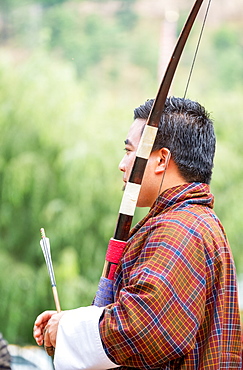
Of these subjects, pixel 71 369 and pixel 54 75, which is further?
pixel 54 75

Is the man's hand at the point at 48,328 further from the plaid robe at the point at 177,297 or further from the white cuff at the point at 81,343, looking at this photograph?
the plaid robe at the point at 177,297

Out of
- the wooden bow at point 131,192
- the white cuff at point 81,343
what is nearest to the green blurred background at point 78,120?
the wooden bow at point 131,192

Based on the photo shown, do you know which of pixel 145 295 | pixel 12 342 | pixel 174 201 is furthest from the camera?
pixel 12 342

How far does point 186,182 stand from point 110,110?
12.5ft

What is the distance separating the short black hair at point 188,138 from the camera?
60.1 inches

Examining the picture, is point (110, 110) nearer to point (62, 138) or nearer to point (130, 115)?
point (130, 115)

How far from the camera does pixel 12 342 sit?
5.00m

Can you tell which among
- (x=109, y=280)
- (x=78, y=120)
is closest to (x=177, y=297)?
(x=109, y=280)

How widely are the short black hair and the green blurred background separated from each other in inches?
123

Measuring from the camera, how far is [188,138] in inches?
60.1

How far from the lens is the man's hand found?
1481 mm

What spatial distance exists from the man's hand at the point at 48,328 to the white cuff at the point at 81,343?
0.10 ft

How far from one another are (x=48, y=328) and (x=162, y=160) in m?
0.52

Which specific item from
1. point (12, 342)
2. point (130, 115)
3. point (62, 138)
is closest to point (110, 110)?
point (130, 115)
